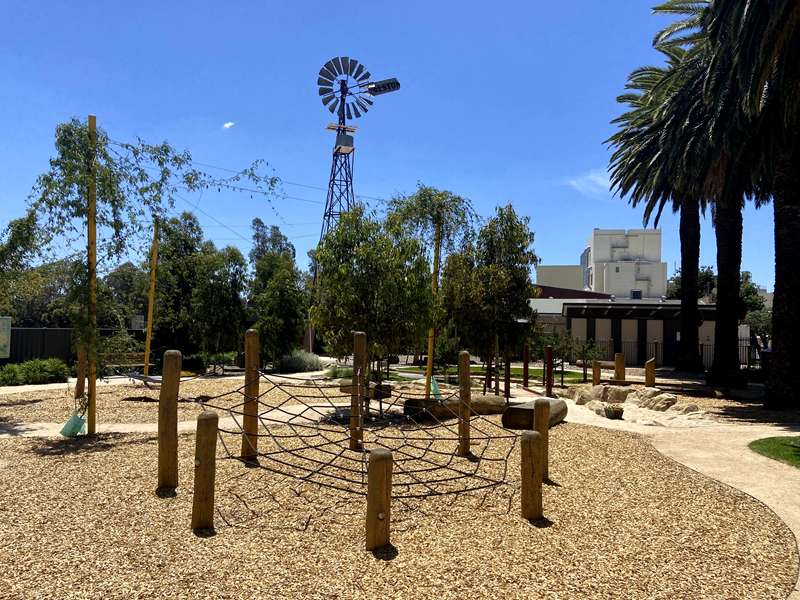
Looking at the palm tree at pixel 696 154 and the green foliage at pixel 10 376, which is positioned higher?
the palm tree at pixel 696 154

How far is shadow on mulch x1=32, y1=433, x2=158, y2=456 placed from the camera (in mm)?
9336

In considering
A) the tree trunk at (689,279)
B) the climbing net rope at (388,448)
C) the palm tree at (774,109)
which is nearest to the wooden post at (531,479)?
the climbing net rope at (388,448)

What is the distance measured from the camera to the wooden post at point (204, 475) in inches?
229

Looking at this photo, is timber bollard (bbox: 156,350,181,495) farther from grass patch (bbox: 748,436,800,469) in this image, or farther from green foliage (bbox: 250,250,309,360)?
green foliage (bbox: 250,250,309,360)

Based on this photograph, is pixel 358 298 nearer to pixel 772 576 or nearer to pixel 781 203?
pixel 772 576

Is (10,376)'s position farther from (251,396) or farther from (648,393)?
(648,393)

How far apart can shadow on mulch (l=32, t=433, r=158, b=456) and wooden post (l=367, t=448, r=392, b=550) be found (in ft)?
19.3

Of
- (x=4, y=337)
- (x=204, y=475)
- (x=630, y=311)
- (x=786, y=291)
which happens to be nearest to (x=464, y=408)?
(x=204, y=475)

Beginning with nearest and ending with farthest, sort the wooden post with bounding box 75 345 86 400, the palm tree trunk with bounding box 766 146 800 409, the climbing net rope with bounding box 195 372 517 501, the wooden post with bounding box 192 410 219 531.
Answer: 1. the wooden post with bounding box 192 410 219 531
2. the climbing net rope with bounding box 195 372 517 501
3. the wooden post with bounding box 75 345 86 400
4. the palm tree trunk with bounding box 766 146 800 409

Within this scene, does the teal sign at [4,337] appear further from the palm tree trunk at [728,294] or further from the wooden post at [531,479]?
the palm tree trunk at [728,294]

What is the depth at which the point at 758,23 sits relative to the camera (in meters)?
13.8

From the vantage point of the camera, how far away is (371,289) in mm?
12750

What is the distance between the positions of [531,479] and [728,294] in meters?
19.9

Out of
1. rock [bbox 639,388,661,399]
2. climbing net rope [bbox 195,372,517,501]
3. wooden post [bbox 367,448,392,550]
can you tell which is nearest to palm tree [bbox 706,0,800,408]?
rock [bbox 639,388,661,399]
